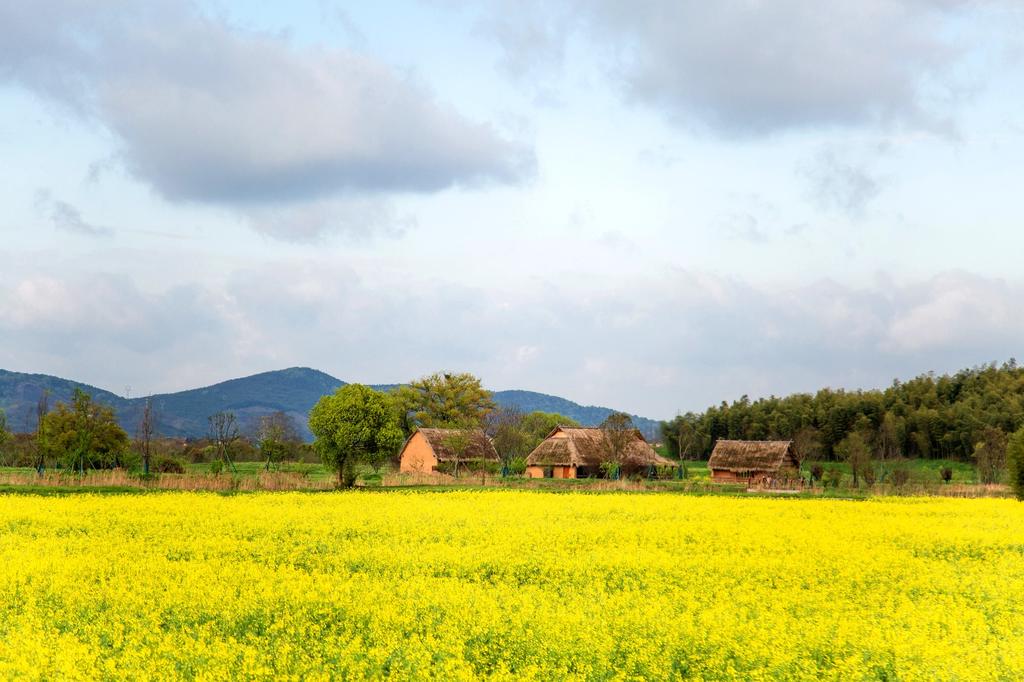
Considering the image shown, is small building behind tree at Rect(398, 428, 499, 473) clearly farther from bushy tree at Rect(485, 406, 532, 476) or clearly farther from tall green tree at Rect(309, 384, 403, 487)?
tall green tree at Rect(309, 384, 403, 487)

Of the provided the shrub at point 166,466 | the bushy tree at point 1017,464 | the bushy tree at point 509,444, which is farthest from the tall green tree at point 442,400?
the bushy tree at point 1017,464

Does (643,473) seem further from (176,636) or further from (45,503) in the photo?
(176,636)

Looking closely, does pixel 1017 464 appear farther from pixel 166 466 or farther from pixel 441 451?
pixel 166 466

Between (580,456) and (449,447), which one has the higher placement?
(449,447)

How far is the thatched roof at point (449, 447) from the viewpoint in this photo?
224 ft

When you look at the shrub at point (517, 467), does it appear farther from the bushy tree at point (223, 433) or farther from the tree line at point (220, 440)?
the bushy tree at point (223, 433)

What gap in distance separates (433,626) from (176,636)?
3.70m

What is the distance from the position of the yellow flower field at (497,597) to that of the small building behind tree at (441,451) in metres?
38.7

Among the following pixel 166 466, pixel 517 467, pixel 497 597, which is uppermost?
pixel 166 466

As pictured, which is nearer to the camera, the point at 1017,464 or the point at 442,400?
the point at 1017,464

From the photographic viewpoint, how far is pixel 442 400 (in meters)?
92.6

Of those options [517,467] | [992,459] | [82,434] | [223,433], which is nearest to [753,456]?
[992,459]

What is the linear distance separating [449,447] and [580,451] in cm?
968

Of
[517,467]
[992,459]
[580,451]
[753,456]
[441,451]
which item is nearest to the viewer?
[517,467]
